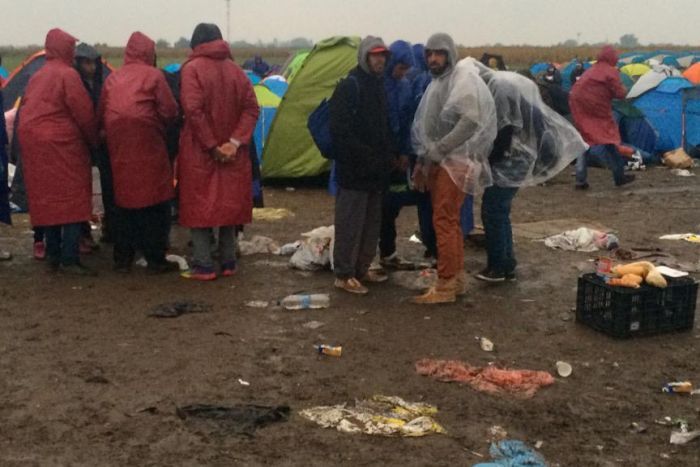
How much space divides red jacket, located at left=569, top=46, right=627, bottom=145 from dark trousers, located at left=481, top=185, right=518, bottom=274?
531 cm

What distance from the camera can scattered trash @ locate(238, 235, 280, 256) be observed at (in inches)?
308

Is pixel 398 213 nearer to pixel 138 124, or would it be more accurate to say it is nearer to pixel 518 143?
pixel 518 143

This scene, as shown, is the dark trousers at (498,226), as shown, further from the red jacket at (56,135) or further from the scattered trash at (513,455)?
the red jacket at (56,135)

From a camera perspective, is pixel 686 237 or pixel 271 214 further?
pixel 271 214

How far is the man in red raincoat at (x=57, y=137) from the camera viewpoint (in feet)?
21.7

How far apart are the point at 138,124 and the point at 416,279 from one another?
2430 mm

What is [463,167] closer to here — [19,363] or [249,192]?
[249,192]

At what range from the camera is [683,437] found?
4.10 metres

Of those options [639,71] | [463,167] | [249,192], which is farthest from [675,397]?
[639,71]

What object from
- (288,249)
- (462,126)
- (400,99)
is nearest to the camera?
(462,126)

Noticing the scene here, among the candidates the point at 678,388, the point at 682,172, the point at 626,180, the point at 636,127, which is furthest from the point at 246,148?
the point at 636,127

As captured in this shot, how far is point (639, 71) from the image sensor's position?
63.5 feet

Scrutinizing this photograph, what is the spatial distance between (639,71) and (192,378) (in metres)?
16.9

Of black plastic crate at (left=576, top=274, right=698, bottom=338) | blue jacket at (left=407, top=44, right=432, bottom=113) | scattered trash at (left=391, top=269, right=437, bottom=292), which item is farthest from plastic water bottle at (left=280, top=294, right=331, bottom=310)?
black plastic crate at (left=576, top=274, right=698, bottom=338)
